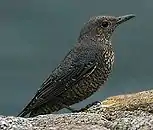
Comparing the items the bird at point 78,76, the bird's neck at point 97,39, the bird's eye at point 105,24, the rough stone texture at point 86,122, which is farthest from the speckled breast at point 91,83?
the rough stone texture at point 86,122

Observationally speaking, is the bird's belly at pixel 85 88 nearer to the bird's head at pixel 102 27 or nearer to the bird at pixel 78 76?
the bird at pixel 78 76

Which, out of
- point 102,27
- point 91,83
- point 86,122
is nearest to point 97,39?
point 102,27

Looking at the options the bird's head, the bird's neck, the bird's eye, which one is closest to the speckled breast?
Result: the bird's neck

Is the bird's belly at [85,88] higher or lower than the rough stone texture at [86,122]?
higher

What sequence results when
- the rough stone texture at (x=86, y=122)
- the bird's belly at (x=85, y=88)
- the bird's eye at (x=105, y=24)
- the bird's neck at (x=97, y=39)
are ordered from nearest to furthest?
the rough stone texture at (x=86, y=122) → the bird's belly at (x=85, y=88) → the bird's neck at (x=97, y=39) → the bird's eye at (x=105, y=24)

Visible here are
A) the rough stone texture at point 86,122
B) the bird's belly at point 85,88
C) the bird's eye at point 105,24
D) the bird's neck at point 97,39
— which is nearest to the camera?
the rough stone texture at point 86,122

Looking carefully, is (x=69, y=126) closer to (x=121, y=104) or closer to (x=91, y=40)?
(x=121, y=104)

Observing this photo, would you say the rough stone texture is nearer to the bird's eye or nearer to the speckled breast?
the speckled breast

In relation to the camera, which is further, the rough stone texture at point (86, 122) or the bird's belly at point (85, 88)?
the bird's belly at point (85, 88)
